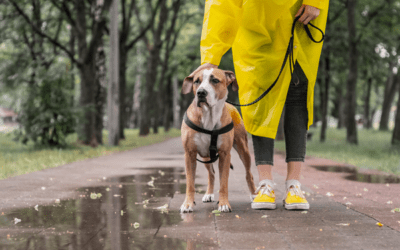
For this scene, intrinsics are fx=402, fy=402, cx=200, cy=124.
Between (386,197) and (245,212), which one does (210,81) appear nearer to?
(245,212)

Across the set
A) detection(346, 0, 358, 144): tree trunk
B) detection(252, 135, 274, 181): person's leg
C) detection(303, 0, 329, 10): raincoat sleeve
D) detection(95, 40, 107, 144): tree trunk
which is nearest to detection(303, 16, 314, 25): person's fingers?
detection(303, 0, 329, 10): raincoat sleeve

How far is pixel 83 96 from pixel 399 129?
10262 mm

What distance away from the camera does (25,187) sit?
5129 mm

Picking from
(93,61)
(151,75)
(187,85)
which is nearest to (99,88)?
(93,61)

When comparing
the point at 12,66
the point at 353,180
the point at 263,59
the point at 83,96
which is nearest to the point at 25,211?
the point at 263,59

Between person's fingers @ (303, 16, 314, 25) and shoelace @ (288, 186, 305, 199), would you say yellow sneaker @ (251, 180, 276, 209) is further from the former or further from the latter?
person's fingers @ (303, 16, 314, 25)

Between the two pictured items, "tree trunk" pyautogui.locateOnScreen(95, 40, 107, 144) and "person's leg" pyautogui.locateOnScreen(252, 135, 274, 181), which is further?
"tree trunk" pyautogui.locateOnScreen(95, 40, 107, 144)

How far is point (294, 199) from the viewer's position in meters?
3.67

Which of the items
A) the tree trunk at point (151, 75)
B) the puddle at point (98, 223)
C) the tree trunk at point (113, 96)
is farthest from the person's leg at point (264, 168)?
the tree trunk at point (151, 75)

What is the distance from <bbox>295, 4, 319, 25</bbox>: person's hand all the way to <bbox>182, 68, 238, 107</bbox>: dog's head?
876 mm

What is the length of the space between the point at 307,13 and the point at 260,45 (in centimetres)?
50

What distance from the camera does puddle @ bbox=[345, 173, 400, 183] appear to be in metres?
5.86

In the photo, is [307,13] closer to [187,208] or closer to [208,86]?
[208,86]

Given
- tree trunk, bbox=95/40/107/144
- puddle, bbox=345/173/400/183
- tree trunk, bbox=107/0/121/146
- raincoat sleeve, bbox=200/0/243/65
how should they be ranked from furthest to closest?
tree trunk, bbox=95/40/107/144 → tree trunk, bbox=107/0/121/146 → puddle, bbox=345/173/400/183 → raincoat sleeve, bbox=200/0/243/65
